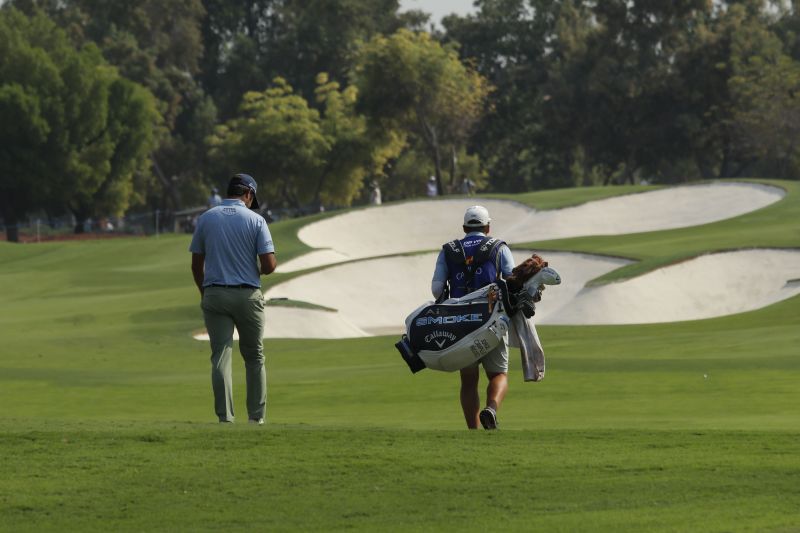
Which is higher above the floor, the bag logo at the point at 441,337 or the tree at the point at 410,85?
the tree at the point at 410,85

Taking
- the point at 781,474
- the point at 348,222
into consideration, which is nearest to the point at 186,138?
the point at 348,222

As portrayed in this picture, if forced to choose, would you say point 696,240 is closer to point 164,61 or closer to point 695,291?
point 695,291

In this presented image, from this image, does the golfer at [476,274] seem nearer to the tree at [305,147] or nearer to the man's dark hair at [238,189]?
the man's dark hair at [238,189]

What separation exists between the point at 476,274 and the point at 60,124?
250ft

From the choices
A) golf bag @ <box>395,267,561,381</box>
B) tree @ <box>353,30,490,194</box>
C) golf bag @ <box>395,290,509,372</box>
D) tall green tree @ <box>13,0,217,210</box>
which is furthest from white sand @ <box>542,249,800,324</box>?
tall green tree @ <box>13,0,217,210</box>

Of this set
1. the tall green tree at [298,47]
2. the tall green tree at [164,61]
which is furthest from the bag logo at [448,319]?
the tall green tree at [298,47]

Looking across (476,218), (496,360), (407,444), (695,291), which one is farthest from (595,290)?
(407,444)

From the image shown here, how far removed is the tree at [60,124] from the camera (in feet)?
279

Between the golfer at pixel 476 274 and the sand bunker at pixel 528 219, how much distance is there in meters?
42.3

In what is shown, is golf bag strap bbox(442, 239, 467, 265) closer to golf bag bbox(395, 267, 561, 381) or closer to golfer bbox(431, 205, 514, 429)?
golfer bbox(431, 205, 514, 429)

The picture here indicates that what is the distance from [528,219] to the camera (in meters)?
59.3

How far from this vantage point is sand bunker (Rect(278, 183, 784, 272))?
58.0 metres

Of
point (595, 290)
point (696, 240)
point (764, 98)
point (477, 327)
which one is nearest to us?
point (477, 327)

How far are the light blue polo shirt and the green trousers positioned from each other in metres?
0.13
